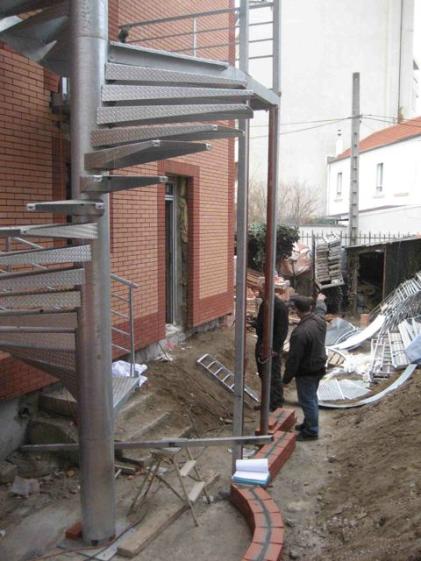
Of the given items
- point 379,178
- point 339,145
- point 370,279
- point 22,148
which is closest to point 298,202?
point 339,145

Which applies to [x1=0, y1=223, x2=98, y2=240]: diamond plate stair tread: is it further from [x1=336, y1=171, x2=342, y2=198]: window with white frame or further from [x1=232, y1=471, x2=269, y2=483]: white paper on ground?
[x1=336, y1=171, x2=342, y2=198]: window with white frame

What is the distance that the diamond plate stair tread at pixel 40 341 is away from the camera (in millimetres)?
4129

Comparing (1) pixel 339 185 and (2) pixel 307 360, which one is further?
(1) pixel 339 185

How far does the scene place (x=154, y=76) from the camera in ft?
13.0

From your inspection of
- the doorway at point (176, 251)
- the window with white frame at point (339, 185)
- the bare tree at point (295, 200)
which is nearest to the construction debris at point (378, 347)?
the doorway at point (176, 251)

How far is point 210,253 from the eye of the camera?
35.6 ft

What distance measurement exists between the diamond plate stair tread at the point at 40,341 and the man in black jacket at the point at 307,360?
3.33 meters

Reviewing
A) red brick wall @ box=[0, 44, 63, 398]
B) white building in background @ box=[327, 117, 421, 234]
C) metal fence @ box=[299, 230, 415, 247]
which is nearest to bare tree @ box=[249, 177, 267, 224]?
white building in background @ box=[327, 117, 421, 234]

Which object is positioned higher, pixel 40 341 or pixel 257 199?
pixel 257 199

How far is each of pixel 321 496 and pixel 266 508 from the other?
1.03m

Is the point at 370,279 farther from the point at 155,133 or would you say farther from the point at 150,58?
the point at 155,133

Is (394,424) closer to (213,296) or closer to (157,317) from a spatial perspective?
(157,317)

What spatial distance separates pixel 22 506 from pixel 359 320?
1236 cm

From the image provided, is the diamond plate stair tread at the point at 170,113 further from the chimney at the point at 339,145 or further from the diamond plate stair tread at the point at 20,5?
the chimney at the point at 339,145
